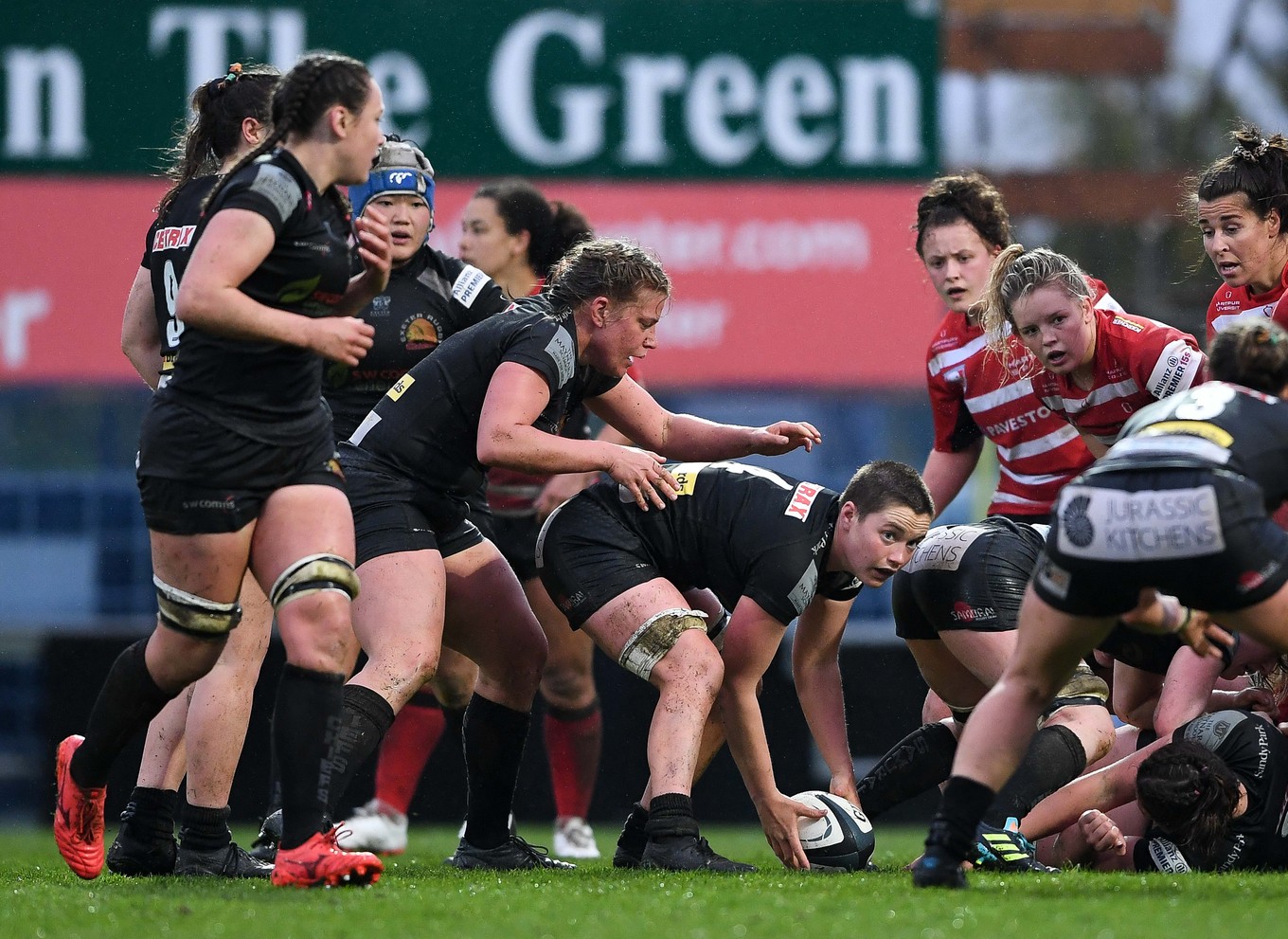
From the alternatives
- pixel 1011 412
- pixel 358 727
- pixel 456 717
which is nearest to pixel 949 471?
pixel 1011 412

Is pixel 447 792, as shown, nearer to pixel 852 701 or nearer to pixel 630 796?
pixel 630 796

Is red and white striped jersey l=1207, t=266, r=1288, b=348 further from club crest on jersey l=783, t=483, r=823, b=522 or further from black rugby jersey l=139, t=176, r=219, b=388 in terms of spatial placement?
black rugby jersey l=139, t=176, r=219, b=388

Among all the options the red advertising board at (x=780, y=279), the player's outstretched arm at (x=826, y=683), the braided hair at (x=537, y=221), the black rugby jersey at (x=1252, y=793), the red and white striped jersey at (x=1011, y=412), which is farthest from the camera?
the red advertising board at (x=780, y=279)

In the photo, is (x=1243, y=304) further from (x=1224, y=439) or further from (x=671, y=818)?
(x=671, y=818)

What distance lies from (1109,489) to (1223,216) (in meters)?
1.93

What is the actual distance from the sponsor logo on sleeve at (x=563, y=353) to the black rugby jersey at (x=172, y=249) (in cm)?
104

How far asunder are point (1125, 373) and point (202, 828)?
10.1ft

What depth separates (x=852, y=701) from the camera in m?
8.64

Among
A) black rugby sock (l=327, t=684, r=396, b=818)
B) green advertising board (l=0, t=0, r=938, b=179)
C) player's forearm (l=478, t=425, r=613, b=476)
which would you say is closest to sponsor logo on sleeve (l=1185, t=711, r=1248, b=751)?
player's forearm (l=478, t=425, r=613, b=476)

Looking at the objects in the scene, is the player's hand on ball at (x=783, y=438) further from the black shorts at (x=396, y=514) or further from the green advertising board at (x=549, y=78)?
the green advertising board at (x=549, y=78)

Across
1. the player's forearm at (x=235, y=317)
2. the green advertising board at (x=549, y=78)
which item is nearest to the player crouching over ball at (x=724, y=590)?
the player's forearm at (x=235, y=317)

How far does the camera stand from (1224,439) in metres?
3.94

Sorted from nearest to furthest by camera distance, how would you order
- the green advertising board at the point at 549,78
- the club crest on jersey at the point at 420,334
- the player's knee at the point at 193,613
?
the player's knee at the point at 193,613
the club crest on jersey at the point at 420,334
the green advertising board at the point at 549,78

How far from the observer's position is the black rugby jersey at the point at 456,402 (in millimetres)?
5012
